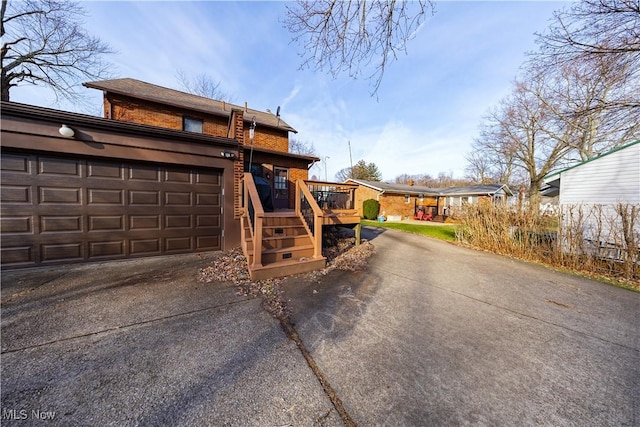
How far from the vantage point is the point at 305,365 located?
217 centimetres

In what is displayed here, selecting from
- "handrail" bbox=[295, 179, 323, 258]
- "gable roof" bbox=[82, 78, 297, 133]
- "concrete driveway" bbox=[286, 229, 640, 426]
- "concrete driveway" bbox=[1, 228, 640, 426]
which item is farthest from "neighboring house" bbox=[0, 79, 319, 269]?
"gable roof" bbox=[82, 78, 297, 133]

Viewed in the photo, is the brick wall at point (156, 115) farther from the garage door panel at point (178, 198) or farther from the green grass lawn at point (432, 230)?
the green grass lawn at point (432, 230)

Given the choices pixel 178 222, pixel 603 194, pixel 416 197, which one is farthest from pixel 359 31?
pixel 416 197

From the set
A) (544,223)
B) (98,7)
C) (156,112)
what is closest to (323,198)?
(544,223)

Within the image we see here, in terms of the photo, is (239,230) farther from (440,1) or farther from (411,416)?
(440,1)

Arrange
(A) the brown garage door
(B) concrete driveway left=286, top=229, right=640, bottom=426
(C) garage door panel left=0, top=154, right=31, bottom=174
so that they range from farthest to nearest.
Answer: (A) the brown garage door < (C) garage door panel left=0, top=154, right=31, bottom=174 < (B) concrete driveway left=286, top=229, right=640, bottom=426

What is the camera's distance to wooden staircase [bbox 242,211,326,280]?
4323mm

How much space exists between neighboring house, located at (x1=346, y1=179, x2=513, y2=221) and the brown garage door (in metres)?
15.0

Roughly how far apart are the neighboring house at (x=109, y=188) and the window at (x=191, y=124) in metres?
5.58

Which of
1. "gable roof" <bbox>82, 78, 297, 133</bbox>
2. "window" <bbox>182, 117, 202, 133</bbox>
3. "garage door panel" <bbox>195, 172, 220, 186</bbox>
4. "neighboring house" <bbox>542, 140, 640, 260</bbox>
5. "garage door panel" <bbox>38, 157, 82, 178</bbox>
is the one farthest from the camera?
"window" <bbox>182, 117, 202, 133</bbox>

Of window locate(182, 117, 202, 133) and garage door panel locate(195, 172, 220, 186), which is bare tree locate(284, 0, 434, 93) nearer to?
garage door panel locate(195, 172, 220, 186)

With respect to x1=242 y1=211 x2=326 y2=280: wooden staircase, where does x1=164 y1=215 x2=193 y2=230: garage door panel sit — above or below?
above

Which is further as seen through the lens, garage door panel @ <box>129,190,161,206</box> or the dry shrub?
garage door panel @ <box>129,190,161,206</box>

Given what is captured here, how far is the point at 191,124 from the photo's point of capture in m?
10.7
